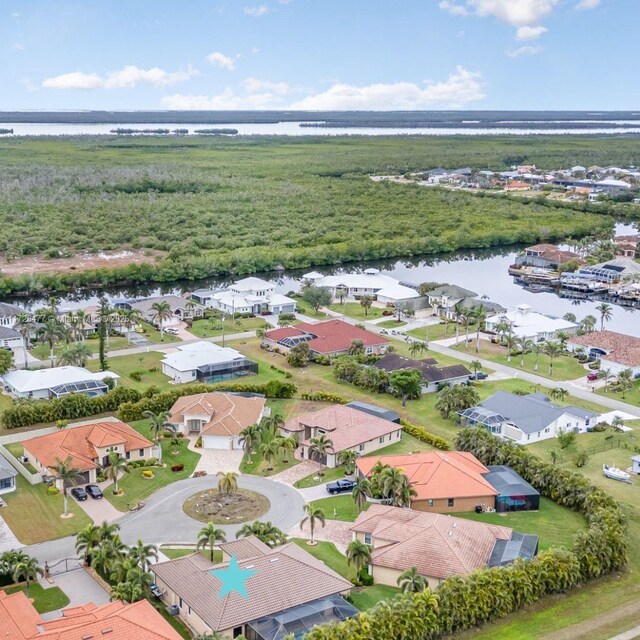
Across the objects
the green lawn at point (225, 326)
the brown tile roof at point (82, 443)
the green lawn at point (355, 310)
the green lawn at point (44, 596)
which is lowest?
the green lawn at point (44, 596)

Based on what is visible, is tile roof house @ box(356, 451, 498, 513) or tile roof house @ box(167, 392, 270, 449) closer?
tile roof house @ box(356, 451, 498, 513)

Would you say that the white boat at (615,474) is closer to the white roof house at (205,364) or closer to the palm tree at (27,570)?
the white roof house at (205,364)

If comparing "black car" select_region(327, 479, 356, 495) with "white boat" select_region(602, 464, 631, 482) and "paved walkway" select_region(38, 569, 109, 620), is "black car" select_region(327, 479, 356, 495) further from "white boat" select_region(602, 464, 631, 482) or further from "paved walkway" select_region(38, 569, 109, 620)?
"white boat" select_region(602, 464, 631, 482)

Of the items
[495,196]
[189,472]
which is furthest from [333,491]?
[495,196]

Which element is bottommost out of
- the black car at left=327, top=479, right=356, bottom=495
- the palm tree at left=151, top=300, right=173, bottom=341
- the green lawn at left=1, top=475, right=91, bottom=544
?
the black car at left=327, top=479, right=356, bottom=495

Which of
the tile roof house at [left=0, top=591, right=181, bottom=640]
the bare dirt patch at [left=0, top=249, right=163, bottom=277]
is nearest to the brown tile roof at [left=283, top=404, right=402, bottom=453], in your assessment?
the tile roof house at [left=0, top=591, right=181, bottom=640]

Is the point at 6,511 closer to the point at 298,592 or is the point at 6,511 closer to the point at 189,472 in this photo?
the point at 189,472

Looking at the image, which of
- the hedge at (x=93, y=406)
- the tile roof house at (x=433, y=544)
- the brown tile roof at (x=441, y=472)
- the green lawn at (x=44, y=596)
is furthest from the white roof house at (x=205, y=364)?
the green lawn at (x=44, y=596)
